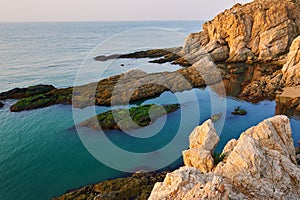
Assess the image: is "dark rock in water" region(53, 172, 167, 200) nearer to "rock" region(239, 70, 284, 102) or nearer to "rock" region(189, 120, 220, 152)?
"rock" region(189, 120, 220, 152)

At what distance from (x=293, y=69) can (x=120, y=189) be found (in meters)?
38.9

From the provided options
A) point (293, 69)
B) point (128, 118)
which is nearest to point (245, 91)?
point (293, 69)

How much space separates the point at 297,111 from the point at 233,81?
59.8 feet

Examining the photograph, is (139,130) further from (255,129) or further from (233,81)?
(233,81)

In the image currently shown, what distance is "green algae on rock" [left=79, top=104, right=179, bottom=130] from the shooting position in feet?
102

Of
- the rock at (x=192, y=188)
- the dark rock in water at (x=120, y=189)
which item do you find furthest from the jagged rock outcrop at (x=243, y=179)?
the dark rock in water at (x=120, y=189)

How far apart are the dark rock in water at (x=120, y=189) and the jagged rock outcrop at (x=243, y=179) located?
29.5 ft

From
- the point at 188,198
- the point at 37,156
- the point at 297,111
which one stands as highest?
the point at 188,198

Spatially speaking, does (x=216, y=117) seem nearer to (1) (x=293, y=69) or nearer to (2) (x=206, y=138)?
(2) (x=206, y=138)

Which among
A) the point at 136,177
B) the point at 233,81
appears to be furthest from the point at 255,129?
the point at 233,81

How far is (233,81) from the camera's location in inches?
1978

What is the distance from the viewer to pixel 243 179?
9.95m

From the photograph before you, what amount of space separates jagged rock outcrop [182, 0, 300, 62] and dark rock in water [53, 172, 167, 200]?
53.9 m

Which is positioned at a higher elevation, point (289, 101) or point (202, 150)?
point (202, 150)
